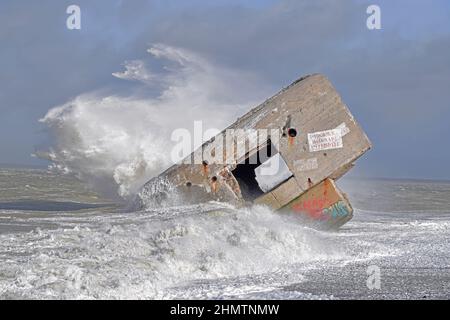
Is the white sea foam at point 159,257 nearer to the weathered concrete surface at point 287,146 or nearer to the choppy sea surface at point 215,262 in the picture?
the choppy sea surface at point 215,262

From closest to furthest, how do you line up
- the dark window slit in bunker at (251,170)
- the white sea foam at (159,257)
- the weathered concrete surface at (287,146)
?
the white sea foam at (159,257)
the weathered concrete surface at (287,146)
the dark window slit in bunker at (251,170)

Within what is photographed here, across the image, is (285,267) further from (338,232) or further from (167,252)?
(338,232)

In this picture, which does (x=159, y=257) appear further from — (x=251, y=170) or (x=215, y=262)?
(x=251, y=170)

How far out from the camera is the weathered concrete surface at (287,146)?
9758mm

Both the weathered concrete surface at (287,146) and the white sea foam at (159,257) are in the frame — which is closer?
the white sea foam at (159,257)

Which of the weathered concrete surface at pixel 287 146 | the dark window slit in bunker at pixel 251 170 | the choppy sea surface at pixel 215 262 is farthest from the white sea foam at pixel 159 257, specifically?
the dark window slit in bunker at pixel 251 170

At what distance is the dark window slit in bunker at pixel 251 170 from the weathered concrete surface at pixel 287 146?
0.27 metres

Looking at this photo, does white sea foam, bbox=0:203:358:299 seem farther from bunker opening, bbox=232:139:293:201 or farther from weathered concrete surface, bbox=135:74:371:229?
bunker opening, bbox=232:139:293:201

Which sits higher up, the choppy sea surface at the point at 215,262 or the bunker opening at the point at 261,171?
the bunker opening at the point at 261,171

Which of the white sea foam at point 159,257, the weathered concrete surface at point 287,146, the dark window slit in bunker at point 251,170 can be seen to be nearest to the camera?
the white sea foam at point 159,257

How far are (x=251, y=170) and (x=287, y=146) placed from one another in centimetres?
199

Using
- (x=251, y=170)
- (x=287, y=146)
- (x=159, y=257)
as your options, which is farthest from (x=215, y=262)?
(x=251, y=170)

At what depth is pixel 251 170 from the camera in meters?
11.7
